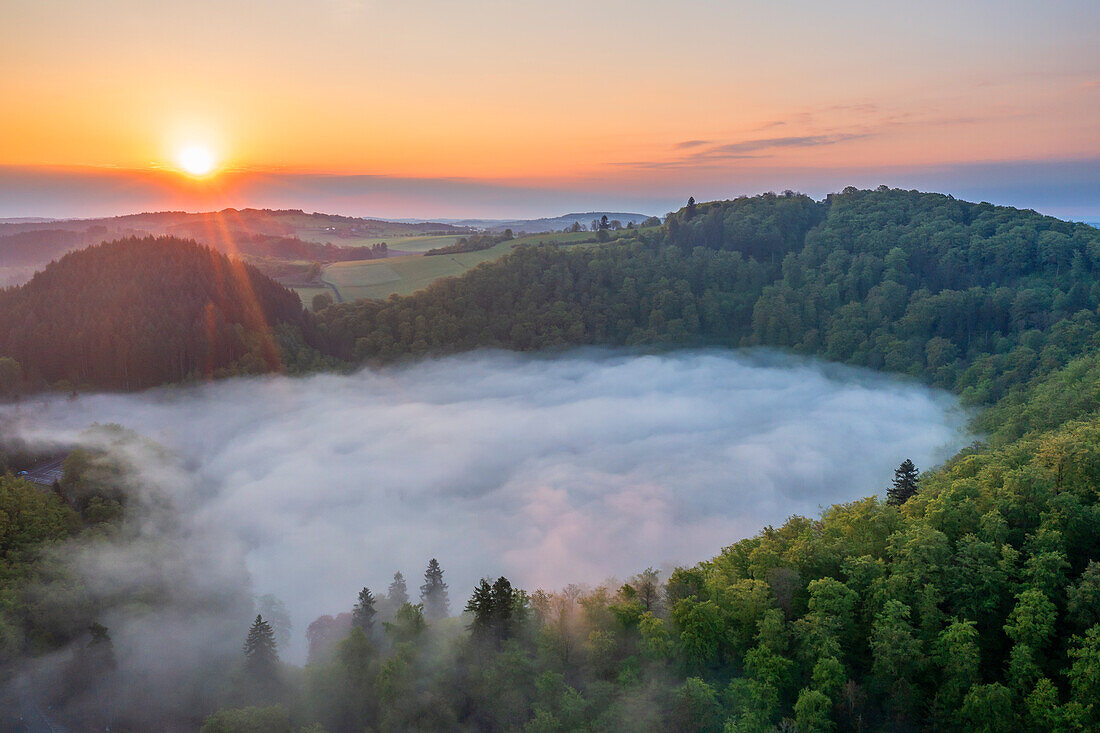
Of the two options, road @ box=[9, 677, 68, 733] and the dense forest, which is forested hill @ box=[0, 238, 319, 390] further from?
road @ box=[9, 677, 68, 733]

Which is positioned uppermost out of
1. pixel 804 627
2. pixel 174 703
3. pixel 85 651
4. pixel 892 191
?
pixel 892 191

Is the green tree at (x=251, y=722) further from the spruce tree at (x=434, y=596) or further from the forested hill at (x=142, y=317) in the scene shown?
the forested hill at (x=142, y=317)

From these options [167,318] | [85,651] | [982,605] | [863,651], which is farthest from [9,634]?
[167,318]

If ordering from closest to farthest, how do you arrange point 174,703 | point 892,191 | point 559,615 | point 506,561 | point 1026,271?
point 559,615 < point 174,703 < point 506,561 < point 1026,271 < point 892,191

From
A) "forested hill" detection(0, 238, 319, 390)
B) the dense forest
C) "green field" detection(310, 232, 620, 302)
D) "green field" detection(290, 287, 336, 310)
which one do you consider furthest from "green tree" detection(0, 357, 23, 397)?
"green field" detection(310, 232, 620, 302)

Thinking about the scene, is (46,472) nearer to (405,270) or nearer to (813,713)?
(813,713)

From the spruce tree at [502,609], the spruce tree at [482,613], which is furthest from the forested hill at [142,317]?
the spruce tree at [502,609]

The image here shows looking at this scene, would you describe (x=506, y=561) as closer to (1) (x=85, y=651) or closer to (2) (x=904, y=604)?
(1) (x=85, y=651)
